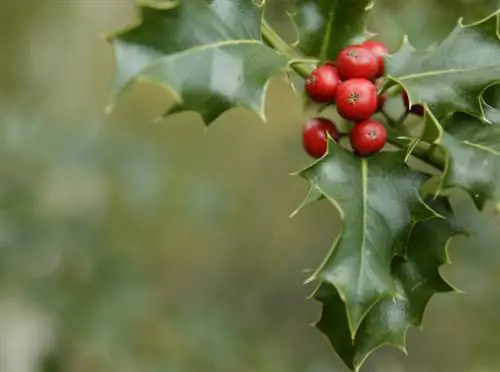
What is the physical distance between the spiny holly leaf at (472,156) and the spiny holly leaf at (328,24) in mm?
176

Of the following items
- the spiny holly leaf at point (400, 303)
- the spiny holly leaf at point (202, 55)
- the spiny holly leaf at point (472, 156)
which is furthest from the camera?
the spiny holly leaf at point (400, 303)

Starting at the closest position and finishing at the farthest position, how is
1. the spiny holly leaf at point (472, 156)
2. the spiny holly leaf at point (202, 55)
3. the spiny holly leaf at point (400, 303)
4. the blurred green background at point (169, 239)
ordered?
the spiny holly leaf at point (202, 55), the spiny holly leaf at point (472, 156), the spiny holly leaf at point (400, 303), the blurred green background at point (169, 239)

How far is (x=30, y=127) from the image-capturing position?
1.78m

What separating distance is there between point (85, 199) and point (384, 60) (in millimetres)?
1287

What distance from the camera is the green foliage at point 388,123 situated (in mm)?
646

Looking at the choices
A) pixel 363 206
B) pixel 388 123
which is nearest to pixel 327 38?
pixel 388 123

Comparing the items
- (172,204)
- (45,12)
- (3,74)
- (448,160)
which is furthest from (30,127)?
(448,160)

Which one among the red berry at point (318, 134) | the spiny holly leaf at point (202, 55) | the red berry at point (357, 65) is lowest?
the red berry at point (318, 134)

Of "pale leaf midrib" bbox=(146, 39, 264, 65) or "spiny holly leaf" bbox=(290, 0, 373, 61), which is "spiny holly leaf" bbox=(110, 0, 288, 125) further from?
"spiny holly leaf" bbox=(290, 0, 373, 61)

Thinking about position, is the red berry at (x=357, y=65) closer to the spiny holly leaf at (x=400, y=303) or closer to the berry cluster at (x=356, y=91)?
the berry cluster at (x=356, y=91)

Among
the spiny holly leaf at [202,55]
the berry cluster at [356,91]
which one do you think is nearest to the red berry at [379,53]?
the berry cluster at [356,91]

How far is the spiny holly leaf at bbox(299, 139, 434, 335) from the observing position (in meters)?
0.70

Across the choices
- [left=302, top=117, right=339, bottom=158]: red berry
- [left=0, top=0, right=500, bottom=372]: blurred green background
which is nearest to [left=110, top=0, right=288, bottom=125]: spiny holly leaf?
[left=302, top=117, right=339, bottom=158]: red berry

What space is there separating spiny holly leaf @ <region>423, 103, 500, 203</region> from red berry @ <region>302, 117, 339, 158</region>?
11cm
